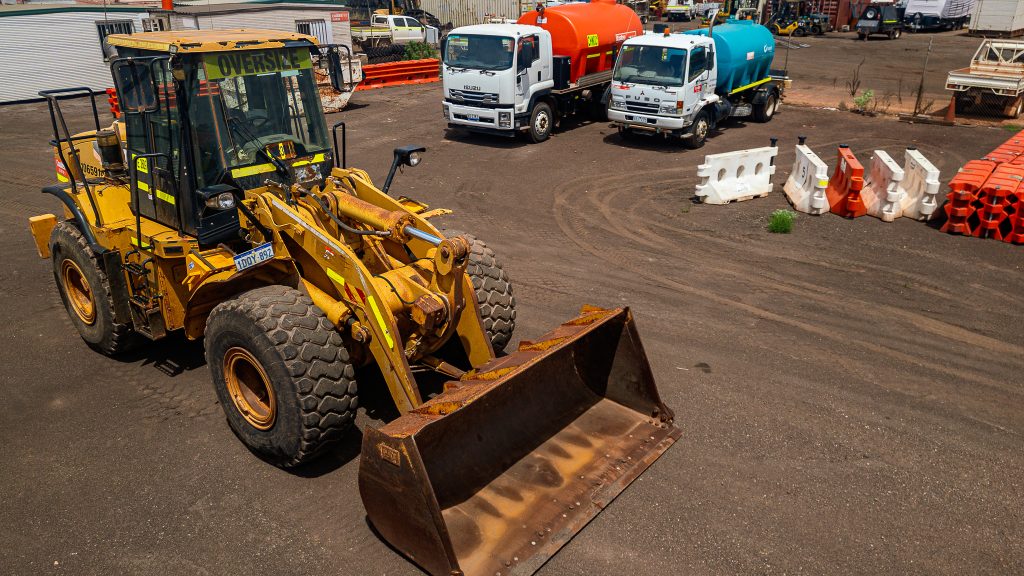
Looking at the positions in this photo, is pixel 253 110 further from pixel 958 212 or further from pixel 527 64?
pixel 527 64

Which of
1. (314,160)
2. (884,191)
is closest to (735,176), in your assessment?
(884,191)

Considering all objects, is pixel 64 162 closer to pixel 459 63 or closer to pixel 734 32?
pixel 459 63

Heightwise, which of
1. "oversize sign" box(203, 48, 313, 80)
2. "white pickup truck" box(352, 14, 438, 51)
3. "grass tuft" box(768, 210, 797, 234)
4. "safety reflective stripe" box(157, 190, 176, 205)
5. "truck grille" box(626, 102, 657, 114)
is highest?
"white pickup truck" box(352, 14, 438, 51)

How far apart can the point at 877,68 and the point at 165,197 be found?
30.1m

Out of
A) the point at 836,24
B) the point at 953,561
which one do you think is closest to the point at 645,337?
the point at 953,561

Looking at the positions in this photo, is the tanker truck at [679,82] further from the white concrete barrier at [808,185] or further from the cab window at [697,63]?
the white concrete barrier at [808,185]

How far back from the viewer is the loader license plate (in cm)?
591

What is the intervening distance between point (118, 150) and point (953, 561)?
892cm

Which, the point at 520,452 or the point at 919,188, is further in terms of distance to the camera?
the point at 919,188

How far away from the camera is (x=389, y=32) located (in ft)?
106

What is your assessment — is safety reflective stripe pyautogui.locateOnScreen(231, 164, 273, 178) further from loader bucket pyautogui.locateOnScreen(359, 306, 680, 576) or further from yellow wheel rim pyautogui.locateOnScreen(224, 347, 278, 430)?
loader bucket pyautogui.locateOnScreen(359, 306, 680, 576)

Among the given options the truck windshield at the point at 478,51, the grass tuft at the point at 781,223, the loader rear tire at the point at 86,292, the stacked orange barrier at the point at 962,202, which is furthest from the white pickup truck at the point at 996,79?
the loader rear tire at the point at 86,292

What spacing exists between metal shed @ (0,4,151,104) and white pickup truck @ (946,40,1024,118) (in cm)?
2610

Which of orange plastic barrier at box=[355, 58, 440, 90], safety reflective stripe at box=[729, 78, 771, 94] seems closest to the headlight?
safety reflective stripe at box=[729, 78, 771, 94]
